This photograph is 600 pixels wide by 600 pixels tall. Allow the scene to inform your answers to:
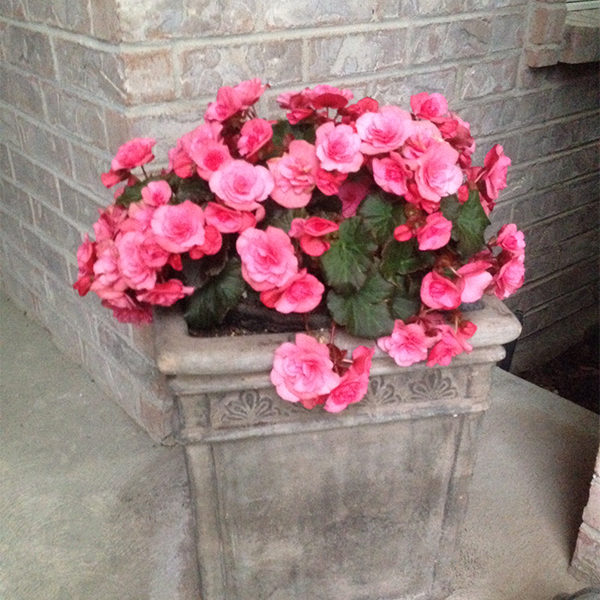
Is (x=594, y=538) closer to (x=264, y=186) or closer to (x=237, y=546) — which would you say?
(x=237, y=546)

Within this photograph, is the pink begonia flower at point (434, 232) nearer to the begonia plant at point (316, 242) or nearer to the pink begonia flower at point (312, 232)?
the begonia plant at point (316, 242)

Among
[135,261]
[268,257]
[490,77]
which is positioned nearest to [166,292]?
[135,261]

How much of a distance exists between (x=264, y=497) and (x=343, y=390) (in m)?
0.30

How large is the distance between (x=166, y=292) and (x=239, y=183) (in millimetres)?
191

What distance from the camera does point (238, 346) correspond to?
99 centimetres

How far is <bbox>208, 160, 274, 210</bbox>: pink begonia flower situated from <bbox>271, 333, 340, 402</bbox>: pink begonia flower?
20 cm

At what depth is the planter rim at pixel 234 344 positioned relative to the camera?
0.96 metres

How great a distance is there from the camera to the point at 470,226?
3.39 ft

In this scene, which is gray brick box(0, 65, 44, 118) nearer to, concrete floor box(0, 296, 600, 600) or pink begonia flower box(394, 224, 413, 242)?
concrete floor box(0, 296, 600, 600)

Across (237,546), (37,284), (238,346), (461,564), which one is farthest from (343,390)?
(37,284)

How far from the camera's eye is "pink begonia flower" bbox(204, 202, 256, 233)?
3.18ft

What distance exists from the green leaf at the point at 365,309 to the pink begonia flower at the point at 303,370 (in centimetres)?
6

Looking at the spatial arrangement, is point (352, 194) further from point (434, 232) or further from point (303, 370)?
point (303, 370)

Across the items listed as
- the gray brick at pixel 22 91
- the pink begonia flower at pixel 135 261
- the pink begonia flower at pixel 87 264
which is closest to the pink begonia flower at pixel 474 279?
the pink begonia flower at pixel 135 261
